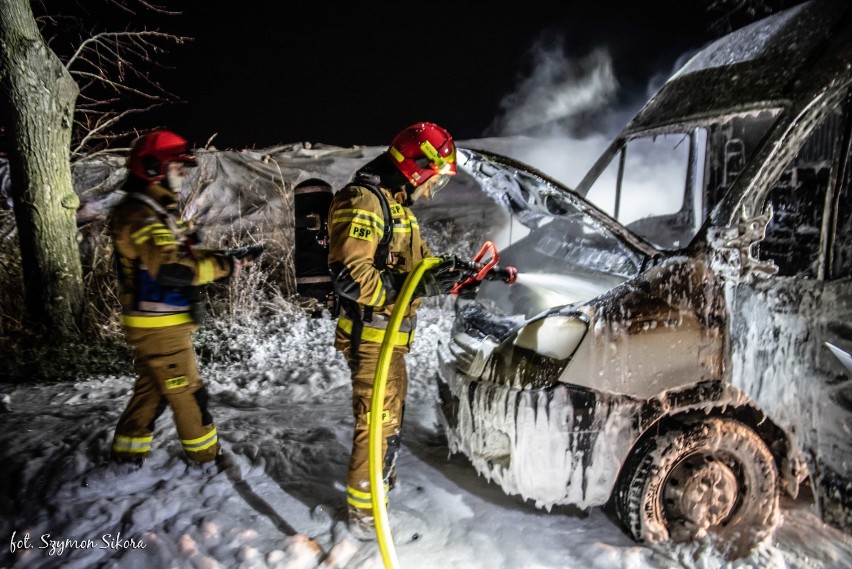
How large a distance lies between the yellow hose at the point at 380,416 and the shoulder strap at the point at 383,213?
9.7 inches

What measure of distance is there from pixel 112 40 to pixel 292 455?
582 cm

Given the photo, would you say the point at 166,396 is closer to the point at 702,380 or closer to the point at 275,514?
the point at 275,514

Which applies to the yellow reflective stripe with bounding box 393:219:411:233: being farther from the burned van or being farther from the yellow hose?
the burned van

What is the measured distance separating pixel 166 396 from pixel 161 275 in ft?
2.21

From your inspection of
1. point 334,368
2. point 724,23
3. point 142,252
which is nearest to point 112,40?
point 334,368

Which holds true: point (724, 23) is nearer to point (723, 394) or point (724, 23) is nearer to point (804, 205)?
point (804, 205)

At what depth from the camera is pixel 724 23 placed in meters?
7.18

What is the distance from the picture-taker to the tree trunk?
204 inches

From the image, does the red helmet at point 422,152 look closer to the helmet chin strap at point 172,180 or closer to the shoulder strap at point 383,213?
the shoulder strap at point 383,213

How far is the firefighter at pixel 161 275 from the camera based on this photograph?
2.64 metres

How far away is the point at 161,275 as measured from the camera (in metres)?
2.63

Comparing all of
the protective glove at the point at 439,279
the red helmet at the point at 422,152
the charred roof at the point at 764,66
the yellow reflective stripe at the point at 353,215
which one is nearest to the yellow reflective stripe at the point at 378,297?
the protective glove at the point at 439,279

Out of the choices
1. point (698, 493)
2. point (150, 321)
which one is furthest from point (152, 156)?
point (698, 493)

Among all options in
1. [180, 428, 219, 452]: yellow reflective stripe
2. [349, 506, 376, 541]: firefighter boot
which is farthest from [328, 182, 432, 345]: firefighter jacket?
[180, 428, 219, 452]: yellow reflective stripe
